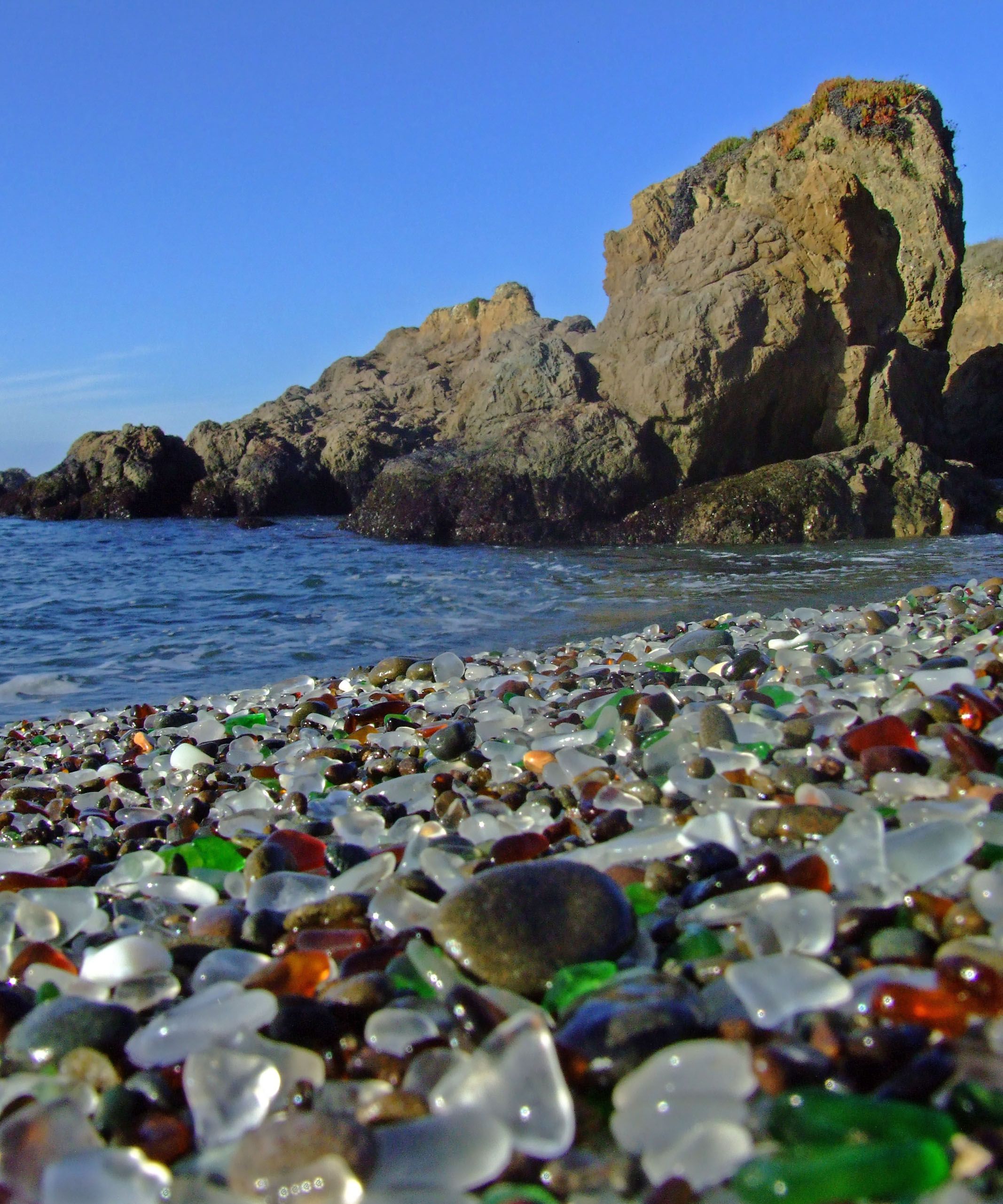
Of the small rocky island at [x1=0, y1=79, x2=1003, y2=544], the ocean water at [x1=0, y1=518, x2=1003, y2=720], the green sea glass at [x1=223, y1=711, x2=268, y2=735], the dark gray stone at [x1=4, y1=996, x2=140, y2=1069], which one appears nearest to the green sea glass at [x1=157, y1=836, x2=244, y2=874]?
the dark gray stone at [x1=4, y1=996, x2=140, y2=1069]

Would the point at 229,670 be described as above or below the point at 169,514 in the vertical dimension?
below

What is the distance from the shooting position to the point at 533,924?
1.23 metres

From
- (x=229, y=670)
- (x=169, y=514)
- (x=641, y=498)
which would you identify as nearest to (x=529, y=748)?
(x=229, y=670)

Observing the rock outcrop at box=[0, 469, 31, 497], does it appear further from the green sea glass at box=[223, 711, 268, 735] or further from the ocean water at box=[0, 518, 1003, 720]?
the green sea glass at box=[223, 711, 268, 735]

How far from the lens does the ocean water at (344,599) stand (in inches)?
230

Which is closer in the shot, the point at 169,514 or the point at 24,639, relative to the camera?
the point at 24,639

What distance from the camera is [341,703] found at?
390 cm

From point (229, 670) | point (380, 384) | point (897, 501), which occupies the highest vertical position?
point (380, 384)

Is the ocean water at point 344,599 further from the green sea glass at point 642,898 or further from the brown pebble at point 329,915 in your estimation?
the green sea glass at point 642,898

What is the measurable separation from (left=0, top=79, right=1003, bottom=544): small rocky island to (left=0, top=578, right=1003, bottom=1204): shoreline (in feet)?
37.1

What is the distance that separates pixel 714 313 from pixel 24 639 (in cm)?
1101

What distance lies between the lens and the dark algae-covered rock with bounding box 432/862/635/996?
1194mm

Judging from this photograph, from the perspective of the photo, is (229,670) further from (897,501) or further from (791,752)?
(897,501)

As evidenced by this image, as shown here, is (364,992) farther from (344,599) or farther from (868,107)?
(868,107)
